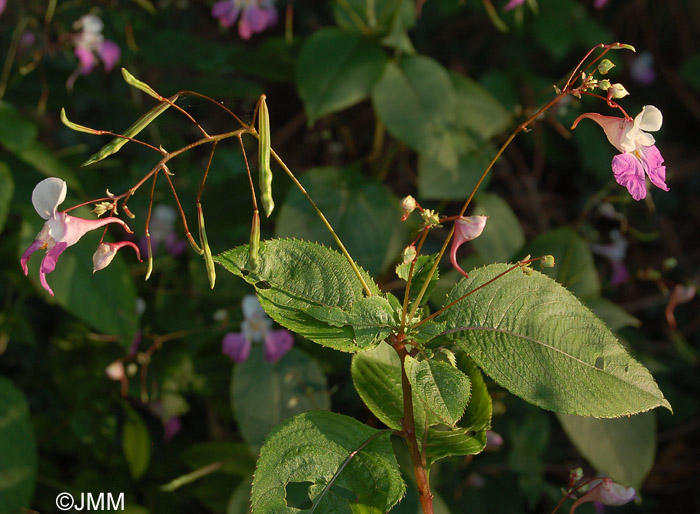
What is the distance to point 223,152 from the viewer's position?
2322 millimetres

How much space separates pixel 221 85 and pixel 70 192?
0.61m

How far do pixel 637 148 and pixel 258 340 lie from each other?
3.32 feet

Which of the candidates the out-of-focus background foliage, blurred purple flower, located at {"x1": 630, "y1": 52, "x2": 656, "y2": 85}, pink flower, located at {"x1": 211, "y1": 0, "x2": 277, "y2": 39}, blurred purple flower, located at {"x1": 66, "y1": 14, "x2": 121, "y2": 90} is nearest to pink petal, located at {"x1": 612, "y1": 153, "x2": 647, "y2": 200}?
the out-of-focus background foliage

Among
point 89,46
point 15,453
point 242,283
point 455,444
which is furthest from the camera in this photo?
point 89,46

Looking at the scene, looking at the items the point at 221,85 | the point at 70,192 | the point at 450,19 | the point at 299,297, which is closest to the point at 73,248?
the point at 70,192

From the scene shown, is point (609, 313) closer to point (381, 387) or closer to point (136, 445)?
point (381, 387)

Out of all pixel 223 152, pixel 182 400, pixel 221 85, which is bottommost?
pixel 182 400

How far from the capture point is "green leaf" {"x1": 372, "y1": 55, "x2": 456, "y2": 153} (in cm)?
163

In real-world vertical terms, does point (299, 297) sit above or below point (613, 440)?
above

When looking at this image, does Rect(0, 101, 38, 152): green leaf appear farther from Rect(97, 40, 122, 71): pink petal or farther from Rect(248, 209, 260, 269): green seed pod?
Rect(248, 209, 260, 269): green seed pod

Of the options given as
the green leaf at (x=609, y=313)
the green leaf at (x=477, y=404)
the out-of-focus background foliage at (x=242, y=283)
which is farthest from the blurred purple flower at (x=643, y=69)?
the green leaf at (x=477, y=404)

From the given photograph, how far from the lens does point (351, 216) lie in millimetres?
1617

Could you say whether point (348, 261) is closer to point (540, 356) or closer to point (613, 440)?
point (540, 356)

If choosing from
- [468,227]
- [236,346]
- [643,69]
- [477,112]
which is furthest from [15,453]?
[643,69]
